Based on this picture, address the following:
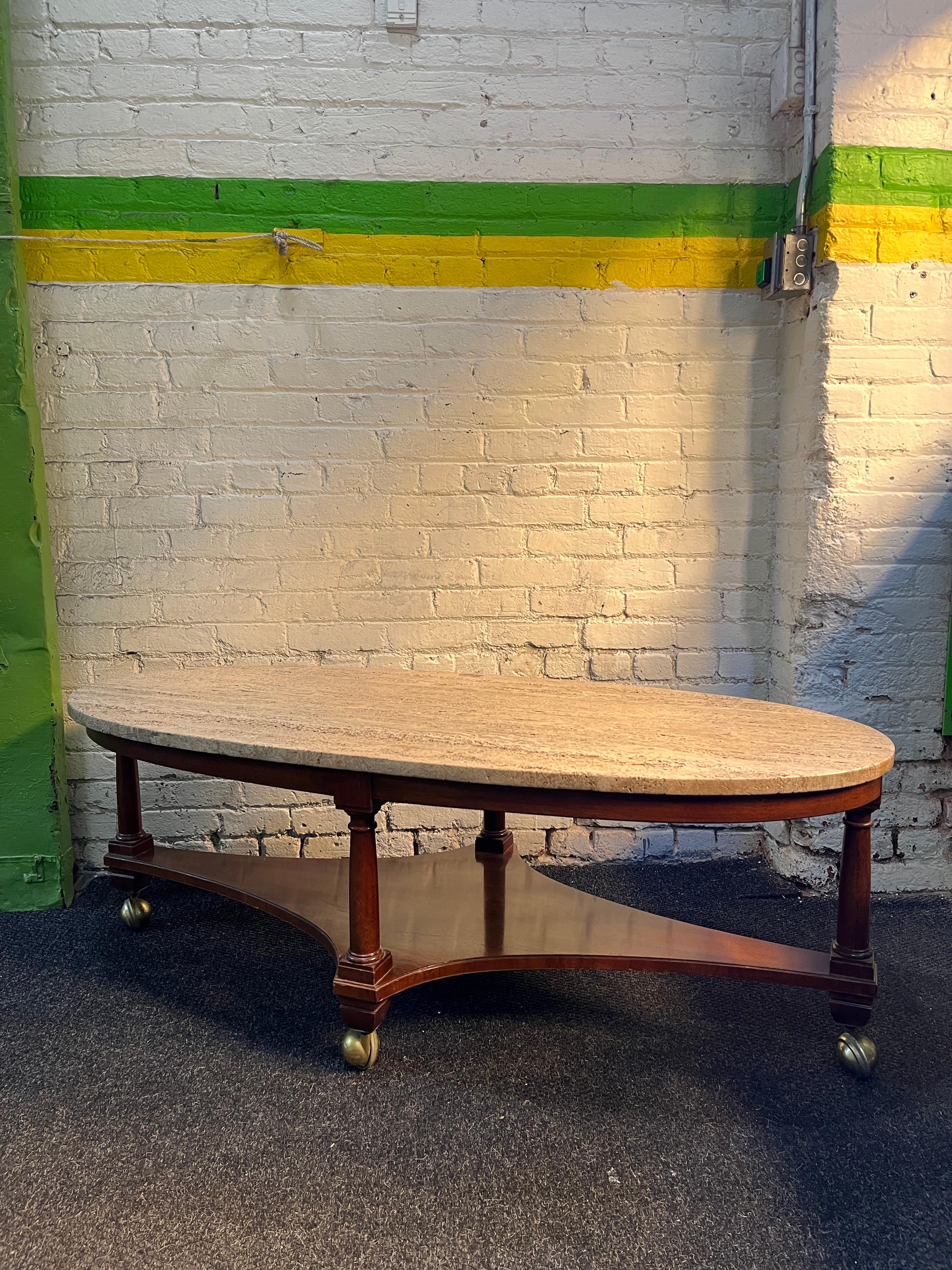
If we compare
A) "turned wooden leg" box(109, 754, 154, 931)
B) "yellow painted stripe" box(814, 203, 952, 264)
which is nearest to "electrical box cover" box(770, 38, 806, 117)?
"yellow painted stripe" box(814, 203, 952, 264)

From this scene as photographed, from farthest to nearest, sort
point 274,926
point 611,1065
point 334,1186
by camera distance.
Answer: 1. point 274,926
2. point 611,1065
3. point 334,1186

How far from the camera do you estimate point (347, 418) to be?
97.9 inches

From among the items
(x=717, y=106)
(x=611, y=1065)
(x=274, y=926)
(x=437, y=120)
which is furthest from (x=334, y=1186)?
(x=717, y=106)

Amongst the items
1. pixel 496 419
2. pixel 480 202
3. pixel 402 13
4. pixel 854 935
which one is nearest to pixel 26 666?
pixel 496 419

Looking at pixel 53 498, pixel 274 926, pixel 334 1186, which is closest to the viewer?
pixel 334 1186

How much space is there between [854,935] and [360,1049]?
2.98 ft

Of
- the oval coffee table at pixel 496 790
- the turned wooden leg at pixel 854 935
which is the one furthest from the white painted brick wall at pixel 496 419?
the turned wooden leg at pixel 854 935

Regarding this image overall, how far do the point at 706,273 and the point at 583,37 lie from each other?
0.66 metres

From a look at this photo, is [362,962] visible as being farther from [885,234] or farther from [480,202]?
[885,234]

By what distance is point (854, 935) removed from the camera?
1.71 m

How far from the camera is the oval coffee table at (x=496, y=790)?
5.05 ft

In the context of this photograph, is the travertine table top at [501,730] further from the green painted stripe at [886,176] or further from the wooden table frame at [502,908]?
the green painted stripe at [886,176]

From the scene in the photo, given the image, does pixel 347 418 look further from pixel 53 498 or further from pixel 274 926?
pixel 274 926

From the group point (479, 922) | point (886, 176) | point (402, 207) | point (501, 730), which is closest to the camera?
point (501, 730)
